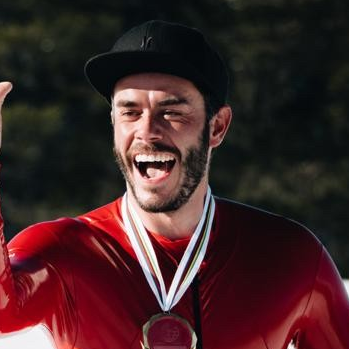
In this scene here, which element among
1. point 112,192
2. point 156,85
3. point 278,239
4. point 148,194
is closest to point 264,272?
point 278,239

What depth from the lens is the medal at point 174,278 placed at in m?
2.44

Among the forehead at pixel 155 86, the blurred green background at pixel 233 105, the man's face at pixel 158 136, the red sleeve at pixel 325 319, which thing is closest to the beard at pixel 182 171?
the man's face at pixel 158 136

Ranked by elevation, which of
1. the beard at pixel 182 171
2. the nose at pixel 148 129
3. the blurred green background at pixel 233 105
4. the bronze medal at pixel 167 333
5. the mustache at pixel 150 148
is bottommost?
the bronze medal at pixel 167 333

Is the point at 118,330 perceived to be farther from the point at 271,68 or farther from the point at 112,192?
the point at 271,68

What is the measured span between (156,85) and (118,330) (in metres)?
0.53

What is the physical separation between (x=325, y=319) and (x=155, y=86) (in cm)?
68

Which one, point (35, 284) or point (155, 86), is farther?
point (155, 86)

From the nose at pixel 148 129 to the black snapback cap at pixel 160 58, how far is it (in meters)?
0.11

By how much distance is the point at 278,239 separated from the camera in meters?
2.70

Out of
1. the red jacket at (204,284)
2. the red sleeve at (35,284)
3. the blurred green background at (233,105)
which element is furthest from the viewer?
the blurred green background at (233,105)

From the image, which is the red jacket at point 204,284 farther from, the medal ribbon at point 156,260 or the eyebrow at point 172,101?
the eyebrow at point 172,101

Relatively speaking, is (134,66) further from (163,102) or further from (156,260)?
(156,260)

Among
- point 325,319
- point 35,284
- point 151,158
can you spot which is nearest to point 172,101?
point 151,158

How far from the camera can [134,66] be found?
245 cm
